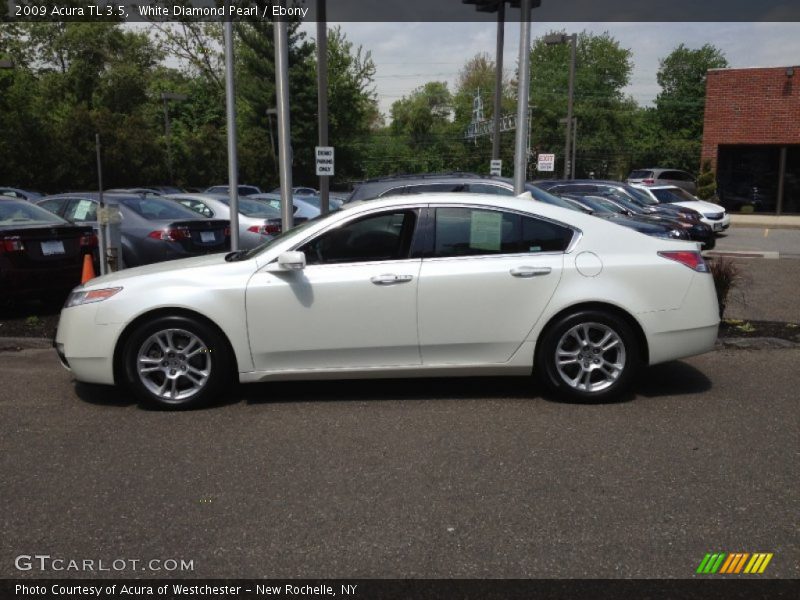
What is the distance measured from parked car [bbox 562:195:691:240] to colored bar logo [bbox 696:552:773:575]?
360 inches

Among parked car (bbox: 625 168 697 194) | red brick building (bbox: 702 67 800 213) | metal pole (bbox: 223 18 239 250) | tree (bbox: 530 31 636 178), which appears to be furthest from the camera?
tree (bbox: 530 31 636 178)

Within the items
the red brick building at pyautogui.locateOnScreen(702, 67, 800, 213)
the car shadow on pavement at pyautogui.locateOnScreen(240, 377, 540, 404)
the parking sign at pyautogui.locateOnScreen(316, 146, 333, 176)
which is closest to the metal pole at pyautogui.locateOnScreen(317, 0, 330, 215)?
the parking sign at pyautogui.locateOnScreen(316, 146, 333, 176)

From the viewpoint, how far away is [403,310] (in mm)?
5586

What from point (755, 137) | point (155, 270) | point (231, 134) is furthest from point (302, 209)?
point (755, 137)

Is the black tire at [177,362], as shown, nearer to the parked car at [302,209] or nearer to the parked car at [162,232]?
the parked car at [162,232]

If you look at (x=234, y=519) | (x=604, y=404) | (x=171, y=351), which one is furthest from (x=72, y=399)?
(x=604, y=404)

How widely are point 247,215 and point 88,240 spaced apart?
14.0ft

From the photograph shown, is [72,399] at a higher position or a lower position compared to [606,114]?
lower

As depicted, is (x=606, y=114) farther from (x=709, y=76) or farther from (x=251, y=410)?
(x=251, y=410)

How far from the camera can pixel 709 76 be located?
31.1 meters

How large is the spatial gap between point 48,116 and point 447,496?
43539mm

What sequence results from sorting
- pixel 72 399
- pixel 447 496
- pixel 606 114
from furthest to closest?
1. pixel 606 114
2. pixel 72 399
3. pixel 447 496

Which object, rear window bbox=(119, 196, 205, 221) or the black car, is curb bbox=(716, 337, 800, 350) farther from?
rear window bbox=(119, 196, 205, 221)

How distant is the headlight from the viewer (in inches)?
222
